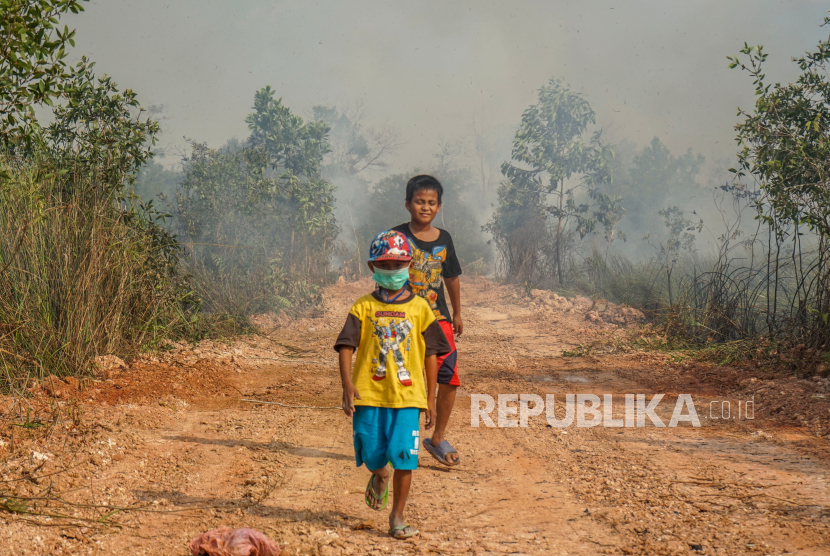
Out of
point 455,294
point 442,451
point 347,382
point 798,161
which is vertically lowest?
point 442,451

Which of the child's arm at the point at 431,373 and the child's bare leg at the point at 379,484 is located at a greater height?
the child's arm at the point at 431,373

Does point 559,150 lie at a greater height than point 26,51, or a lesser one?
greater

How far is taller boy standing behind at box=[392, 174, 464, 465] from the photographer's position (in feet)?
11.1

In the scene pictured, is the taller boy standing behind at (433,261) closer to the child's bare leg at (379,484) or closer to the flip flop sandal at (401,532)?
the child's bare leg at (379,484)

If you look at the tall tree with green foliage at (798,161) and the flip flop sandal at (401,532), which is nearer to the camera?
the flip flop sandal at (401,532)

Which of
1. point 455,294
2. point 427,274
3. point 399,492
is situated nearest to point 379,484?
point 399,492

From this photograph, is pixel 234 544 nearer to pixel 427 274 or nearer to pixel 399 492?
pixel 399 492

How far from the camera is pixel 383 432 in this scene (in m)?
2.62

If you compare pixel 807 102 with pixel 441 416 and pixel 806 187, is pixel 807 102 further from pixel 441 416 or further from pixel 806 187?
pixel 441 416

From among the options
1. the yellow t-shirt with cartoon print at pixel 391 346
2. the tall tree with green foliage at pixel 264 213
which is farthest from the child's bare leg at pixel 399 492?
the tall tree with green foliage at pixel 264 213

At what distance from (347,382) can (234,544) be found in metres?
0.75

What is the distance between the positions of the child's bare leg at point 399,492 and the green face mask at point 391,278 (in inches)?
31.6

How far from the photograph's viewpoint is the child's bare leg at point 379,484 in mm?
2652

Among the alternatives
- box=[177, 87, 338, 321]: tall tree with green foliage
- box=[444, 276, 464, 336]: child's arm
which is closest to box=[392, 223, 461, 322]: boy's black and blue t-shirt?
box=[444, 276, 464, 336]: child's arm
